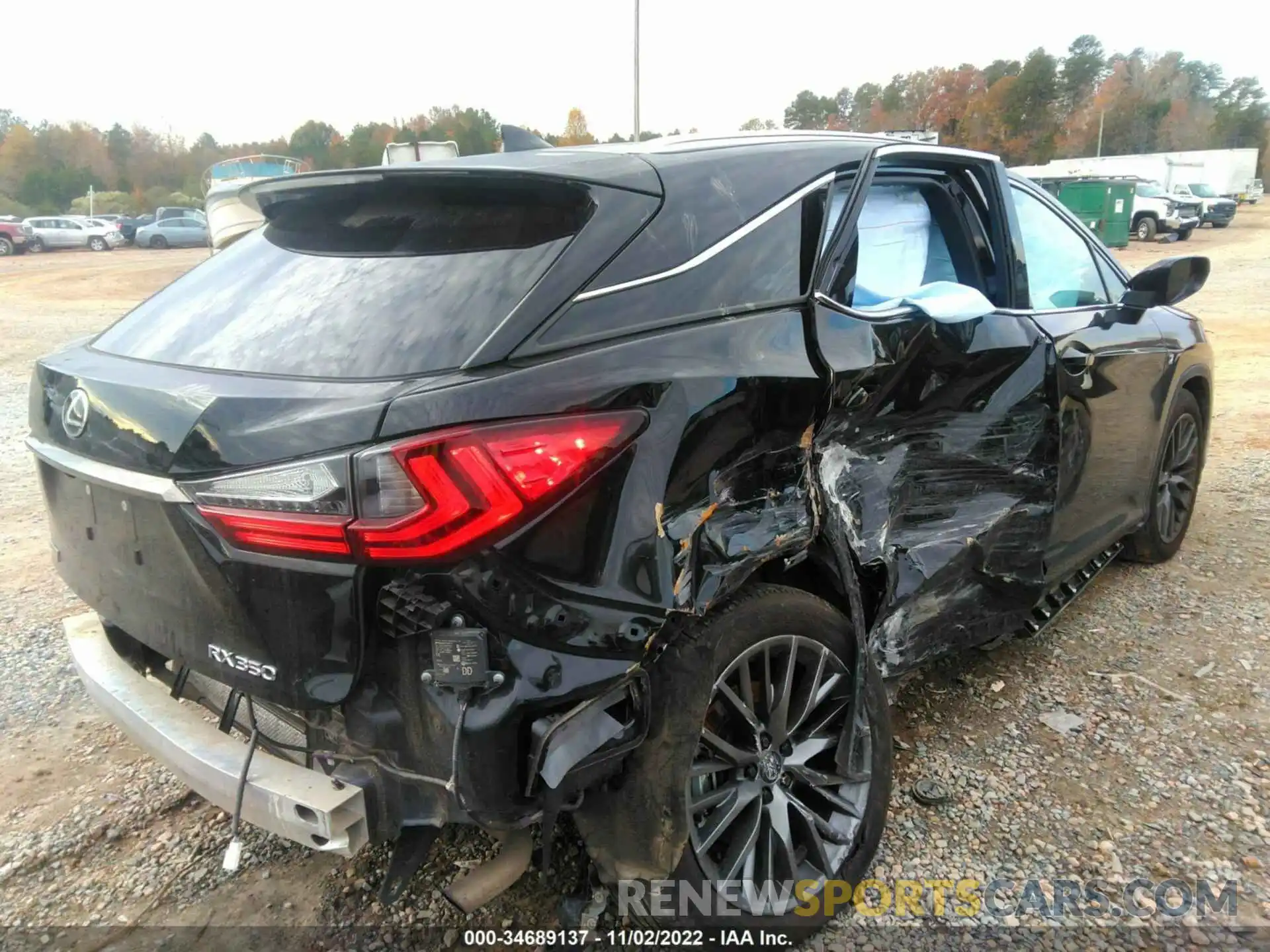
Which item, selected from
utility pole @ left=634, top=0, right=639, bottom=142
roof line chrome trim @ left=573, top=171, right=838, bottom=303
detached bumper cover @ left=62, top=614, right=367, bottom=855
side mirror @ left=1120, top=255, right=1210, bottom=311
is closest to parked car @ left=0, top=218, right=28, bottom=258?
utility pole @ left=634, top=0, right=639, bottom=142

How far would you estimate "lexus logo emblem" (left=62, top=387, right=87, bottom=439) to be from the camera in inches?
79.3

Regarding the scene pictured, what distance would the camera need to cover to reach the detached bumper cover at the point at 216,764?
1688 mm

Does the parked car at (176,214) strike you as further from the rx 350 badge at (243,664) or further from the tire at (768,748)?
the tire at (768,748)

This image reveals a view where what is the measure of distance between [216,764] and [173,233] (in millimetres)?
40337

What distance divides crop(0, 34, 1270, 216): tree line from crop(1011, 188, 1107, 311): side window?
182 feet

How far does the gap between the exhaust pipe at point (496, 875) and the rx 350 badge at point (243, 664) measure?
1.84 ft

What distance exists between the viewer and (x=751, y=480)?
78.5 inches

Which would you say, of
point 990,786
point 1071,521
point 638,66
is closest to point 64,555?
point 990,786

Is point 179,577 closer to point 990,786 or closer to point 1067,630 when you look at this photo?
point 990,786

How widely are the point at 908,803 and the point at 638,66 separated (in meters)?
12.2

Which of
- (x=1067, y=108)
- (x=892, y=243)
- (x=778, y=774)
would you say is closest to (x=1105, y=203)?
(x=892, y=243)

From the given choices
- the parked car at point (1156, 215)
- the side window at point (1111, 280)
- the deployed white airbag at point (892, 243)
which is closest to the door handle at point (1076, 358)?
the deployed white airbag at point (892, 243)

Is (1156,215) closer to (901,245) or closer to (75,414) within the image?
(901,245)

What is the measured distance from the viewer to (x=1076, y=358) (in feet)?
10.1
